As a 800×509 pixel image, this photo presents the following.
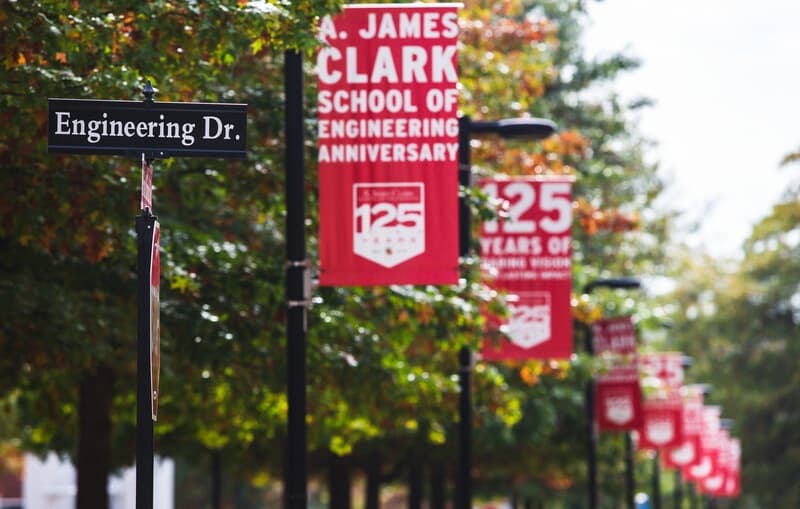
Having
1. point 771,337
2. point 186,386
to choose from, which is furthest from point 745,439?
point 186,386

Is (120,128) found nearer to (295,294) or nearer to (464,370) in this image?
(295,294)

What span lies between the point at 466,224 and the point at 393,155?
20.7 ft

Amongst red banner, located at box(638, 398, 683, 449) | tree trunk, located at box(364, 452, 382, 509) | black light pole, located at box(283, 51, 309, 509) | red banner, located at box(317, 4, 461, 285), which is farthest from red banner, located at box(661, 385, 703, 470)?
black light pole, located at box(283, 51, 309, 509)

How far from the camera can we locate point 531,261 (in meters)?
21.9

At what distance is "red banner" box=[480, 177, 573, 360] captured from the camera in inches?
847

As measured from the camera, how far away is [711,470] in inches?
1944

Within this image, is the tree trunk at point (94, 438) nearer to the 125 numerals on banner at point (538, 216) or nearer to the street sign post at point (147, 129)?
the 125 numerals on banner at point (538, 216)

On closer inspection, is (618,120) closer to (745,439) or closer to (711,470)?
(711,470)

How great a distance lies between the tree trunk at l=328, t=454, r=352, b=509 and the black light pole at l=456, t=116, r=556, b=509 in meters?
19.2

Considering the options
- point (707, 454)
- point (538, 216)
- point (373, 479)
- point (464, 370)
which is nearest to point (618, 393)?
point (373, 479)

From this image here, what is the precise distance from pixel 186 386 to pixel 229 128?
12.4 m

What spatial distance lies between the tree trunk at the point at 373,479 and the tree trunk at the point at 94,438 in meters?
16.2

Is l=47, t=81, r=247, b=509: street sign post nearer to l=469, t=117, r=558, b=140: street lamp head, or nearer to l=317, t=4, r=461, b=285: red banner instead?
l=317, t=4, r=461, b=285: red banner

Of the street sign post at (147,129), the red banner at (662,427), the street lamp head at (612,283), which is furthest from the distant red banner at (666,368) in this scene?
the street sign post at (147,129)
